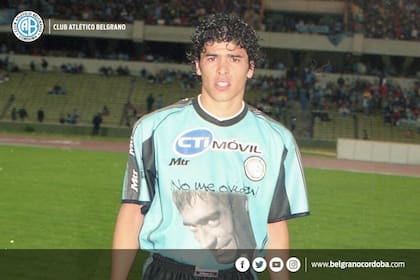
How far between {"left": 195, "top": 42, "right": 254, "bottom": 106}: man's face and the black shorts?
0.50m

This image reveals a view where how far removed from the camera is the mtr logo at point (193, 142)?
2600 millimetres

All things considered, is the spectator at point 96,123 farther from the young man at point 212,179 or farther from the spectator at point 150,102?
the young man at point 212,179

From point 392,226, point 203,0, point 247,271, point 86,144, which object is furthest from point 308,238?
point 203,0

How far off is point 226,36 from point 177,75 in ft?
70.2

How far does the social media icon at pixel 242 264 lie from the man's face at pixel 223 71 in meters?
0.48

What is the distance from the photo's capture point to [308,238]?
29.6 feet

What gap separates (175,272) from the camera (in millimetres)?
2617

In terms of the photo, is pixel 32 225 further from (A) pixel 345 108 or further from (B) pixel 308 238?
(A) pixel 345 108

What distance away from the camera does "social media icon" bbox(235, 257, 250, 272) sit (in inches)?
104

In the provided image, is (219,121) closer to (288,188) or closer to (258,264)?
(288,188)

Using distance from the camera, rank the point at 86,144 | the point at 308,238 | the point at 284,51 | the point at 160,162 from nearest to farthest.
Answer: the point at 160,162 < the point at 308,238 < the point at 86,144 < the point at 284,51

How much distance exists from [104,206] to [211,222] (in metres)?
8.54

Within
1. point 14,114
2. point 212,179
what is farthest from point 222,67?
point 14,114

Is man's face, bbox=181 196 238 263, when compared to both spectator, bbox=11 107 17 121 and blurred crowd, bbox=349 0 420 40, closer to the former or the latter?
blurred crowd, bbox=349 0 420 40
